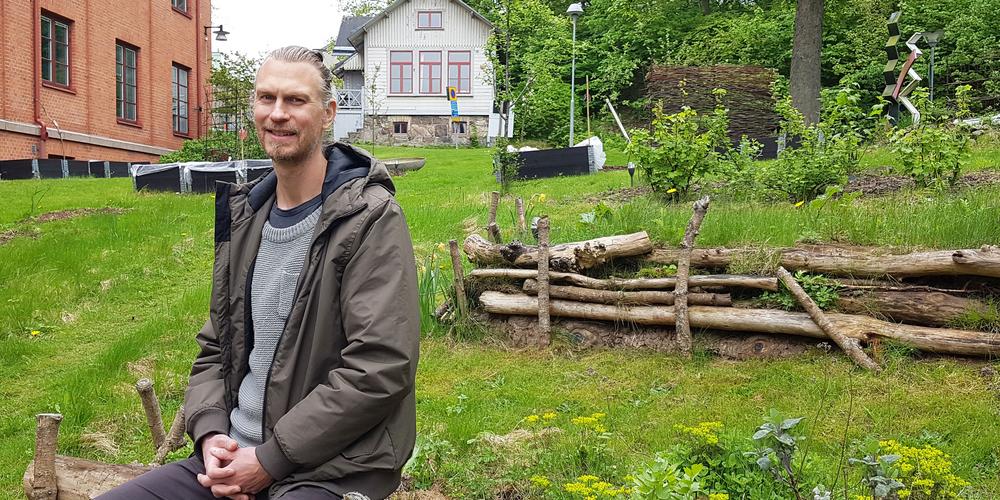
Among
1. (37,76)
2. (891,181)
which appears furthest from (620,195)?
(37,76)

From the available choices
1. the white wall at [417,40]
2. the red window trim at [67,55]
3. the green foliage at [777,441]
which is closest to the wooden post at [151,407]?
the green foliage at [777,441]

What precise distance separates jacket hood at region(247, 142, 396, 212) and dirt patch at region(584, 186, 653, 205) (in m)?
8.72

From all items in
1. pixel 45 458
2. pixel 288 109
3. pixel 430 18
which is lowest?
pixel 45 458

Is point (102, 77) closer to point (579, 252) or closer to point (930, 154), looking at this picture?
point (579, 252)

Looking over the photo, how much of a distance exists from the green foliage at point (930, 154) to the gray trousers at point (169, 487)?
867 centimetres

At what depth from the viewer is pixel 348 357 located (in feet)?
8.54

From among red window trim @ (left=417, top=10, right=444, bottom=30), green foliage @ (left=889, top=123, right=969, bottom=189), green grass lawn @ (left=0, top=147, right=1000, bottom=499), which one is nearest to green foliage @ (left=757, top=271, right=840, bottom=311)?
green grass lawn @ (left=0, top=147, right=1000, bottom=499)

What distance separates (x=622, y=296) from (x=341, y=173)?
4.40 metres

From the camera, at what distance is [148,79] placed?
27.2 m

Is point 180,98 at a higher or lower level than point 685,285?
higher

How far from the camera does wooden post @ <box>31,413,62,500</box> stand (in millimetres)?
3217

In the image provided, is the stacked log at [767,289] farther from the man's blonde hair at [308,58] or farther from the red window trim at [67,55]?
the red window trim at [67,55]

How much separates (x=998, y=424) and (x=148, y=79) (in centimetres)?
2673

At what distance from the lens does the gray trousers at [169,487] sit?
277 centimetres
